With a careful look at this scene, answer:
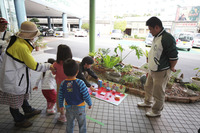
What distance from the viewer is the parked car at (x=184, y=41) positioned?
10742mm

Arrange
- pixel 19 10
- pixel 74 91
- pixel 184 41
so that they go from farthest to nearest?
pixel 184 41, pixel 19 10, pixel 74 91

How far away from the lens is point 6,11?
25.1ft

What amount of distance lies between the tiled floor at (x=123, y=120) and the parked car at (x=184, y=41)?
10.0 metres

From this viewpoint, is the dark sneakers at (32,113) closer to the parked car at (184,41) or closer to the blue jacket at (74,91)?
the blue jacket at (74,91)

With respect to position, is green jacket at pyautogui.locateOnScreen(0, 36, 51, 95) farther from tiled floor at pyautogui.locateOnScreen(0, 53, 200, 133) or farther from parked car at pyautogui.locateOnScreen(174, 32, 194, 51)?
parked car at pyautogui.locateOnScreen(174, 32, 194, 51)

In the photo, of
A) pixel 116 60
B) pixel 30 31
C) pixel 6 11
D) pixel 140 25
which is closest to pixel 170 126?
pixel 116 60

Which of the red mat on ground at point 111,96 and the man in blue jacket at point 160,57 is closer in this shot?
the man in blue jacket at point 160,57

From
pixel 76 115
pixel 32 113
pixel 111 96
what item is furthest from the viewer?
pixel 111 96

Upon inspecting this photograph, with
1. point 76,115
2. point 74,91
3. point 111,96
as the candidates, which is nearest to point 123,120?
point 111,96

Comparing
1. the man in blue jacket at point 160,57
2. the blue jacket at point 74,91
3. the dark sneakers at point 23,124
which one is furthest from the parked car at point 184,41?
the dark sneakers at point 23,124

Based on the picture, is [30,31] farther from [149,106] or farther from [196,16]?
[196,16]

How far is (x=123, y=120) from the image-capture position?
7.65 feet

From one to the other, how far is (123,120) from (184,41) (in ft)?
39.0

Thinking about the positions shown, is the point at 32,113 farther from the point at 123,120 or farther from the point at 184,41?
the point at 184,41
